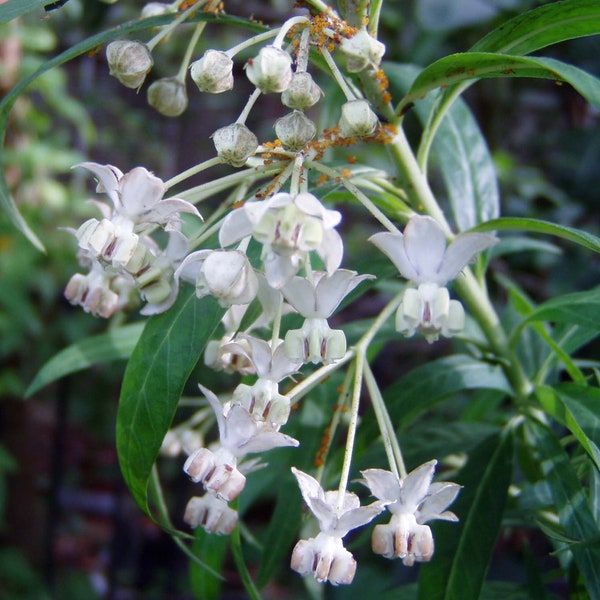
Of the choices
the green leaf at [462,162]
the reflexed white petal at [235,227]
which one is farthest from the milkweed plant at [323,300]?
the green leaf at [462,162]

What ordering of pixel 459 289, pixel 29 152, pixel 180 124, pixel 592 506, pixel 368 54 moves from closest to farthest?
pixel 368 54
pixel 592 506
pixel 459 289
pixel 29 152
pixel 180 124

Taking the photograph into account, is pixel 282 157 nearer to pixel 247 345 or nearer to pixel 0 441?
pixel 247 345

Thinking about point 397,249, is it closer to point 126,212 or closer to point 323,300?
point 323,300

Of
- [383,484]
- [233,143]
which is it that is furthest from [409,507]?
[233,143]

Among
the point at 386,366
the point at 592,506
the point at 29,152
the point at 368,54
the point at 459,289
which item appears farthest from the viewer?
the point at 386,366

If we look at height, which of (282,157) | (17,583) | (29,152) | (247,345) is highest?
(29,152)

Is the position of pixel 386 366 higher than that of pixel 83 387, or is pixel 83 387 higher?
pixel 83 387

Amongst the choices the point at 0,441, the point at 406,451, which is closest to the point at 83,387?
the point at 0,441
